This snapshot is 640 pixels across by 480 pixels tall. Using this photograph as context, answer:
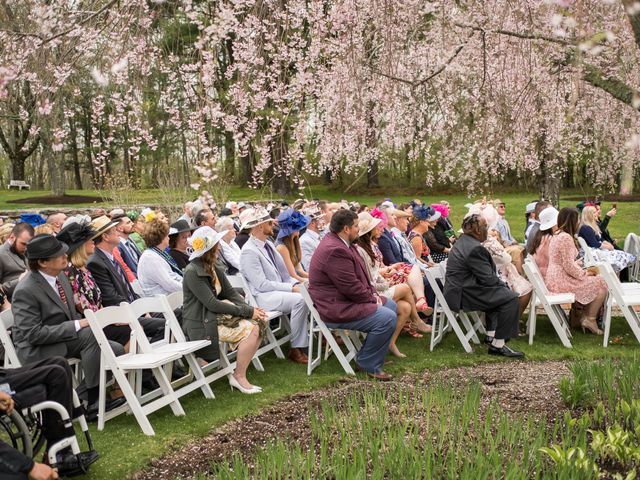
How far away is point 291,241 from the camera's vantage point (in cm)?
832

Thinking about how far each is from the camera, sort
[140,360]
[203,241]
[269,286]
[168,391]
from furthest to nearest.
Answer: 1. [269,286]
2. [203,241]
3. [168,391]
4. [140,360]

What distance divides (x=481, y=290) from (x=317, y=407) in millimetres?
2839

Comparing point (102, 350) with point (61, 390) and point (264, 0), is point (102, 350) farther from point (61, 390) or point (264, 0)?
point (264, 0)

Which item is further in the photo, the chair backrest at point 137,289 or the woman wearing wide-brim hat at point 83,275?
the chair backrest at point 137,289

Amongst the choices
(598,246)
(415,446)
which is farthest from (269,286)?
(598,246)

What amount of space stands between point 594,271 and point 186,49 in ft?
18.3

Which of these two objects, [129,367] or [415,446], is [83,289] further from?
[415,446]

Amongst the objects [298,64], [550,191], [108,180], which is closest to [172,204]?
[108,180]

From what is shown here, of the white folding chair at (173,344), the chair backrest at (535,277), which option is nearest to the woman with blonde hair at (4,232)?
the white folding chair at (173,344)

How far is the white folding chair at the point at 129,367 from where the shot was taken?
509 centimetres

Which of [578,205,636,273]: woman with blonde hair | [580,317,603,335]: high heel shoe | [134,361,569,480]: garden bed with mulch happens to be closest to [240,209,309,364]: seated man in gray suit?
[134,361,569,480]: garden bed with mulch

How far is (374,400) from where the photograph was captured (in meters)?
5.25

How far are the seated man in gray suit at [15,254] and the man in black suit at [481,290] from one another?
462 cm

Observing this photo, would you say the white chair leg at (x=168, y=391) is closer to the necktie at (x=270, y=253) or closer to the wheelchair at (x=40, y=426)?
the wheelchair at (x=40, y=426)
